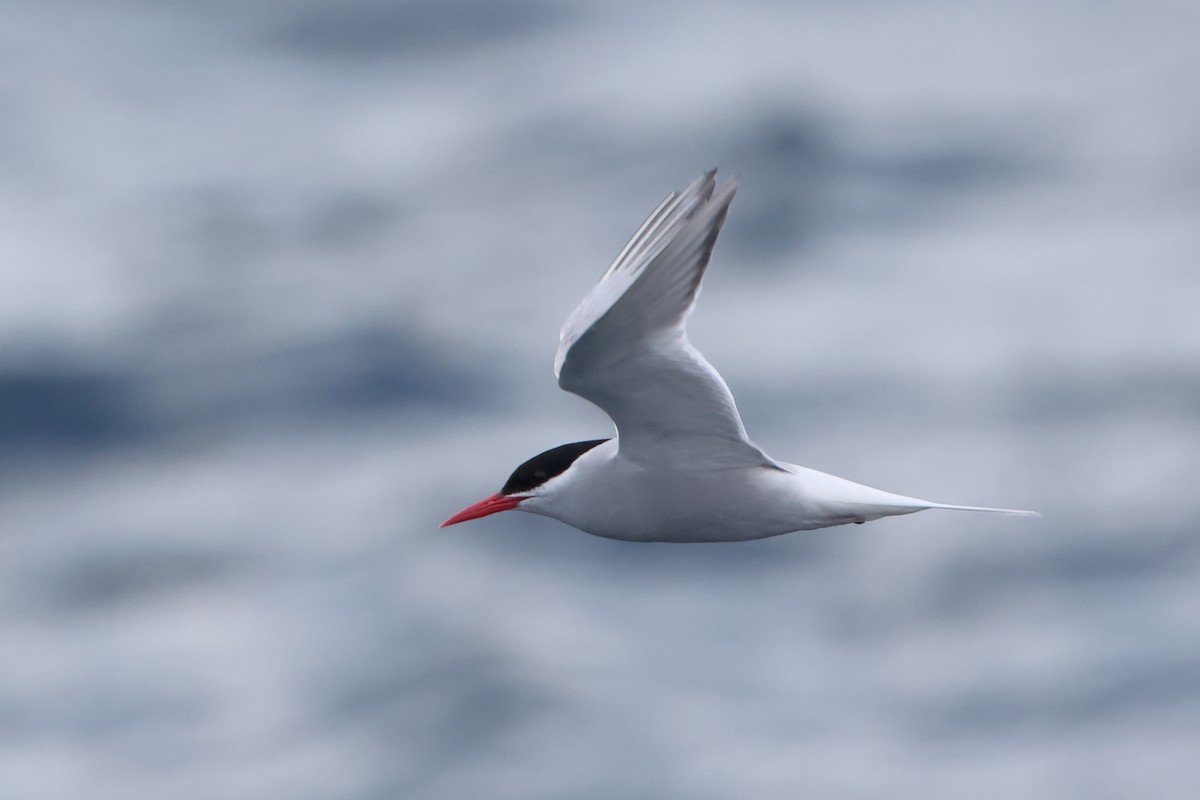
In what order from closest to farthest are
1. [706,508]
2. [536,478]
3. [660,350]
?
[660,350], [706,508], [536,478]

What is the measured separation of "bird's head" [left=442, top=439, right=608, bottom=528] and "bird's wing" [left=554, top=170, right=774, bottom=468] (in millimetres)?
345

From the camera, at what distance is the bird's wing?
15.4ft

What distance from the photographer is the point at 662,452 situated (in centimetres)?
554

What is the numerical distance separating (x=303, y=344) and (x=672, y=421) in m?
21.2

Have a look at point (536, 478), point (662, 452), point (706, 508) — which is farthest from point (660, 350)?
point (536, 478)

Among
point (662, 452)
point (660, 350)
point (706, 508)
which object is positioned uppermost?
point (660, 350)

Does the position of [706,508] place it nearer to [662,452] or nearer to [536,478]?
[662,452]

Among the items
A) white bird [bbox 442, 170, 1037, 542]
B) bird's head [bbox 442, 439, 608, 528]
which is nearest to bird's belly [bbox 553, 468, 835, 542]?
white bird [bbox 442, 170, 1037, 542]

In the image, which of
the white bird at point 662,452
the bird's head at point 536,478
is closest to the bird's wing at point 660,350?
the white bird at point 662,452

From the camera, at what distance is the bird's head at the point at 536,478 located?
19.2 ft

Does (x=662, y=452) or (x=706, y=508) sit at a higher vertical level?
(x=662, y=452)

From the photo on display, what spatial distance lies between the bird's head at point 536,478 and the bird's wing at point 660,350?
34 centimetres

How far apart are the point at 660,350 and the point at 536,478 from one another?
42.5 inches

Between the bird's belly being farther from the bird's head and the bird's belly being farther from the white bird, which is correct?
the bird's head
